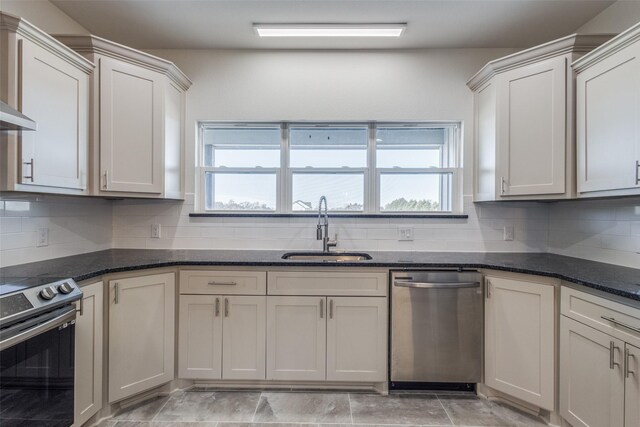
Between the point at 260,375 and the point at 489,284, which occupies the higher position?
the point at 489,284

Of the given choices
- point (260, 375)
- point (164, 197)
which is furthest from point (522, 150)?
point (164, 197)

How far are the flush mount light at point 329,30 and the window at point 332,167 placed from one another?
2.30 feet

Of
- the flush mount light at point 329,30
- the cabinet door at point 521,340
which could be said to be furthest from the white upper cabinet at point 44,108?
the cabinet door at point 521,340

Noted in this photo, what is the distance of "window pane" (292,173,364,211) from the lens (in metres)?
2.78

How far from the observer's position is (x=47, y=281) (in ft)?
4.87

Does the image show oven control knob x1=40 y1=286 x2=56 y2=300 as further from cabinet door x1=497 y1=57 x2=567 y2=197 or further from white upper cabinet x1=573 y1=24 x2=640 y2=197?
white upper cabinet x1=573 y1=24 x2=640 y2=197

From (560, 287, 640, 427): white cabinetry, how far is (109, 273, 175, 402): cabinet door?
2.42 metres

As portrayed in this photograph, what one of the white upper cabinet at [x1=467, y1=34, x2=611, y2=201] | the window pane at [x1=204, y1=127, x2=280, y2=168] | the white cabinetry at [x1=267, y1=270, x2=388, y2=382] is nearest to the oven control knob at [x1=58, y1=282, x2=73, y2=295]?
the white cabinetry at [x1=267, y1=270, x2=388, y2=382]

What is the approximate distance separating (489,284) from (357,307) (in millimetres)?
889

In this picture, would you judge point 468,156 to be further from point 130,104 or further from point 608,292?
point 130,104

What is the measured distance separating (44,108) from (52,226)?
2.73ft

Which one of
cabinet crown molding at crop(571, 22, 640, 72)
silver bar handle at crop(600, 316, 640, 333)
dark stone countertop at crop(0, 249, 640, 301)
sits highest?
cabinet crown molding at crop(571, 22, 640, 72)

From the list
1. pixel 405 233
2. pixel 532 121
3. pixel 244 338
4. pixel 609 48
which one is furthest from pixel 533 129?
pixel 244 338

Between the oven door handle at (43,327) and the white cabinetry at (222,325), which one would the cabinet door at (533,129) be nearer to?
the white cabinetry at (222,325)
